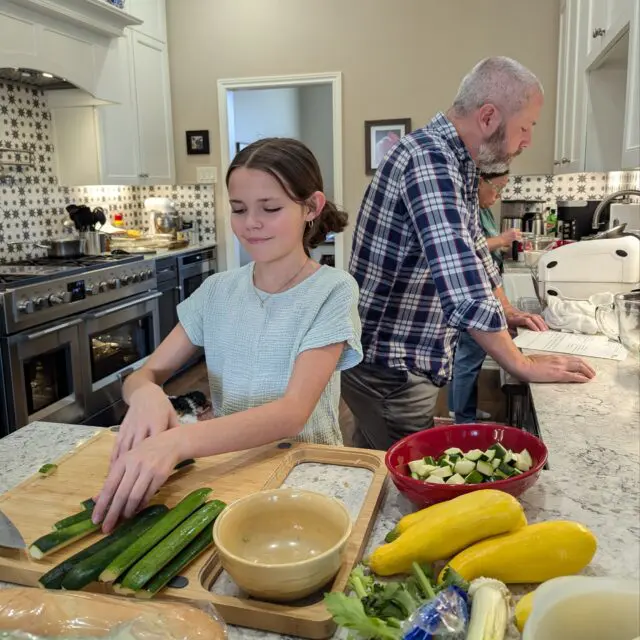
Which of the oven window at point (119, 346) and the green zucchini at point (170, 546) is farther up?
the green zucchini at point (170, 546)

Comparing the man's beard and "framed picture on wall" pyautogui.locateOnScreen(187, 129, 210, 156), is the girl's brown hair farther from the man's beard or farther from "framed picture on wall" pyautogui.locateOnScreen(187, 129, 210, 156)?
"framed picture on wall" pyautogui.locateOnScreen(187, 129, 210, 156)

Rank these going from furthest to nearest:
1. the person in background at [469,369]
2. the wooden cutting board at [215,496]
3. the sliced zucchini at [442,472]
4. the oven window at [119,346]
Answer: the oven window at [119,346] → the person in background at [469,369] → the sliced zucchini at [442,472] → the wooden cutting board at [215,496]

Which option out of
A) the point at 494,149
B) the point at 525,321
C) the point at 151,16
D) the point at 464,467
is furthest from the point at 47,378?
the point at 151,16

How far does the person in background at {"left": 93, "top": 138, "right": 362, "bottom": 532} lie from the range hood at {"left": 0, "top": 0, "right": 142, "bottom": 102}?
2532 millimetres

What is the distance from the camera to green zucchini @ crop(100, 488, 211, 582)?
2.42 feet

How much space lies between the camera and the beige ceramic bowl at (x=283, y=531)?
2.33 feet

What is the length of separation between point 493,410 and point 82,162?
3.02 m

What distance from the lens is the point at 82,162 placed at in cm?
429

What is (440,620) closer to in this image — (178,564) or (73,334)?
(178,564)

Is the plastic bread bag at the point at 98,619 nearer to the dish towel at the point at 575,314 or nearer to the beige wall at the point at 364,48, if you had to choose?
the dish towel at the point at 575,314

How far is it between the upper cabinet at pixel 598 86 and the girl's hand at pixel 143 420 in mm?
1777

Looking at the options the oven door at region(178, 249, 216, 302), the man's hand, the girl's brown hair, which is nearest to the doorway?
the oven door at region(178, 249, 216, 302)

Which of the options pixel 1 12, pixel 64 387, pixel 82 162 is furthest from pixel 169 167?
pixel 64 387

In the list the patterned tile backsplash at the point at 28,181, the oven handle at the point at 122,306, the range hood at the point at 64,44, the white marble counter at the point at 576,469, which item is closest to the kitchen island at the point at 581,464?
the white marble counter at the point at 576,469
